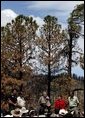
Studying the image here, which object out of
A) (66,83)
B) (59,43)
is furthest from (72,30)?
(66,83)

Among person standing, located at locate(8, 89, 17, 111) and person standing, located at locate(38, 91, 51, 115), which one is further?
person standing, located at locate(8, 89, 17, 111)

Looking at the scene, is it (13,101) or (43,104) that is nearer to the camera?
(43,104)

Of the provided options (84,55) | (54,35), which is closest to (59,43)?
(54,35)

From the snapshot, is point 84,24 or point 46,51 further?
point 46,51

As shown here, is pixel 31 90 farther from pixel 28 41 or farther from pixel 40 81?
pixel 28 41

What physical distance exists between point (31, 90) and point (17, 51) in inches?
181

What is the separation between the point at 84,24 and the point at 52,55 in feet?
15.0

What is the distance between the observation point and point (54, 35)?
4306 centimetres

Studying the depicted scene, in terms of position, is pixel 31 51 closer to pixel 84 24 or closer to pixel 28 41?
pixel 28 41

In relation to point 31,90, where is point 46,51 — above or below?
above

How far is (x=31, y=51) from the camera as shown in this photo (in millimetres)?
42219

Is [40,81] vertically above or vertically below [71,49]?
below

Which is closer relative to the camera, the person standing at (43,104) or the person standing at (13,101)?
the person standing at (43,104)

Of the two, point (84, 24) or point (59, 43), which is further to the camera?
point (59, 43)
